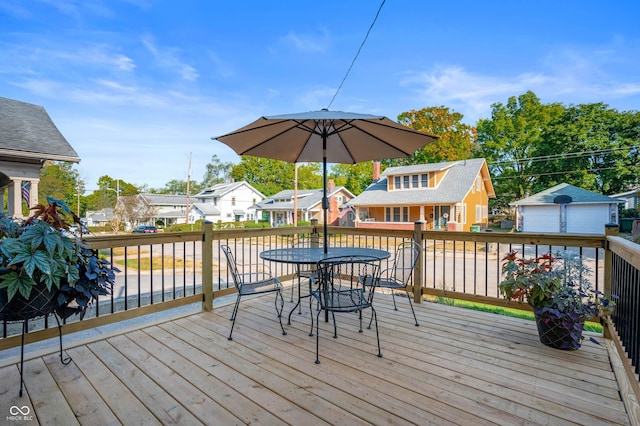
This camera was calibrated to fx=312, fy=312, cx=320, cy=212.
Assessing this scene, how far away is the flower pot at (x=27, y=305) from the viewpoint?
72.0 inches

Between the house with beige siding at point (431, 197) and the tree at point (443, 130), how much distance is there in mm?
5621

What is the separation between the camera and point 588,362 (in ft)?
7.48

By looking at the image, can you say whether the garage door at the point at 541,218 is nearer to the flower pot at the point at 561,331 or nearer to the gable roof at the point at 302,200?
the gable roof at the point at 302,200

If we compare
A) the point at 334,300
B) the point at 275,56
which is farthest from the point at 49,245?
the point at 275,56

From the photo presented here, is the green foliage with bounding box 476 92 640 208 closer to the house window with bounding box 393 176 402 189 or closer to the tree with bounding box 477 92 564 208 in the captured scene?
the tree with bounding box 477 92 564 208

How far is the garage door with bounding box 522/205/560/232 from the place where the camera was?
18.3 metres

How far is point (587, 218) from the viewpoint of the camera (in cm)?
1747

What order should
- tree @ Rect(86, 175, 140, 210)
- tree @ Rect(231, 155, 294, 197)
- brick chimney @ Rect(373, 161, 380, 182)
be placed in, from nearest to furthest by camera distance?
brick chimney @ Rect(373, 161, 380, 182) → tree @ Rect(86, 175, 140, 210) → tree @ Rect(231, 155, 294, 197)

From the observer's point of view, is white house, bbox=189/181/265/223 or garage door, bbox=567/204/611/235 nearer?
garage door, bbox=567/204/611/235

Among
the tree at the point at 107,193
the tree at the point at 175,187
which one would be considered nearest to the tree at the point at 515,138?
the tree at the point at 107,193

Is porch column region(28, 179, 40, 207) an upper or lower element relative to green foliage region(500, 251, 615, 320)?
upper

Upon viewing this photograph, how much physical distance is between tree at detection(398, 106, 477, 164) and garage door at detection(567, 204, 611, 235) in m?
9.93

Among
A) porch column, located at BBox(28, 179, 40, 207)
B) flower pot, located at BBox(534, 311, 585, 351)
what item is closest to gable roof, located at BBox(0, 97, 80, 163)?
porch column, located at BBox(28, 179, 40, 207)

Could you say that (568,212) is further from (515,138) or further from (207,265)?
(207,265)
